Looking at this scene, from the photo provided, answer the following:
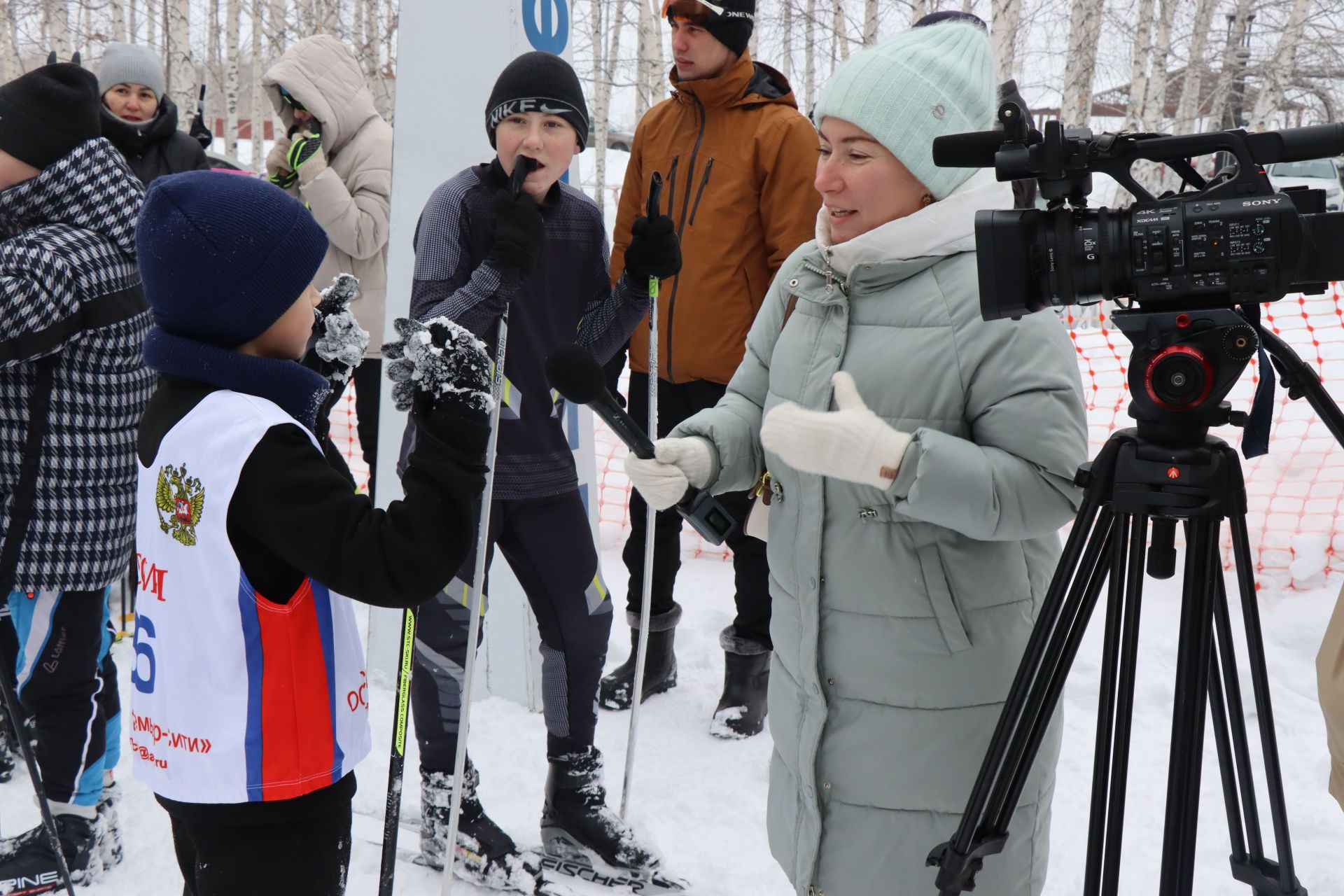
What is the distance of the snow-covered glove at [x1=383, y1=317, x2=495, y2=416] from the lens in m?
1.67

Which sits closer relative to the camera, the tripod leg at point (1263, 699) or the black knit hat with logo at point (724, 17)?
the tripod leg at point (1263, 699)

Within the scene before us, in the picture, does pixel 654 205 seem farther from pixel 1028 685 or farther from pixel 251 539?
pixel 1028 685

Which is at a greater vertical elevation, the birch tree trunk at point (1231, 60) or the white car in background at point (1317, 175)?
the birch tree trunk at point (1231, 60)

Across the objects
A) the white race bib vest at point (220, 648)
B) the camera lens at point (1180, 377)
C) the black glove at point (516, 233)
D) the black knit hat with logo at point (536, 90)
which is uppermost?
the black knit hat with logo at point (536, 90)

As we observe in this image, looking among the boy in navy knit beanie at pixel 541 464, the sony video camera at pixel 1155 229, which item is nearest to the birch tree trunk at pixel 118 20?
the boy in navy knit beanie at pixel 541 464

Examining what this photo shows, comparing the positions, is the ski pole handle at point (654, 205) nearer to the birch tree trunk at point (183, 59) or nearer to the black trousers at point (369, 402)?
the black trousers at point (369, 402)

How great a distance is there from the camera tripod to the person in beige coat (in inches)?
127

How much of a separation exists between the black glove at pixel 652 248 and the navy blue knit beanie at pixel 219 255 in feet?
3.97

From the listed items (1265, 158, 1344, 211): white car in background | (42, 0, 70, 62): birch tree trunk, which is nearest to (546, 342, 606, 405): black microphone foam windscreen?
(42, 0, 70, 62): birch tree trunk

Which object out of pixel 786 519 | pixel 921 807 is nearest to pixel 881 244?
pixel 786 519

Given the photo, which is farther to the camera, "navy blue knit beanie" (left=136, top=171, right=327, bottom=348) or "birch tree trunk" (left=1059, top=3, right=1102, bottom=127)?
"birch tree trunk" (left=1059, top=3, right=1102, bottom=127)

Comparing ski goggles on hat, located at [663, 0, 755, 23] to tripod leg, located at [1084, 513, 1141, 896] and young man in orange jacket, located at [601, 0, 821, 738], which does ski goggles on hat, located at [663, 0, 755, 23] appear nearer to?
young man in orange jacket, located at [601, 0, 821, 738]

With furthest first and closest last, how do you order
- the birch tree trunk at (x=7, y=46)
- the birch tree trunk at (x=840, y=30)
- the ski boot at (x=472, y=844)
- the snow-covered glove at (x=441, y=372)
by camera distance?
the birch tree trunk at (x=7, y=46), the birch tree trunk at (x=840, y=30), the ski boot at (x=472, y=844), the snow-covered glove at (x=441, y=372)

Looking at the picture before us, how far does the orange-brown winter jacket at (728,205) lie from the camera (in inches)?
132
